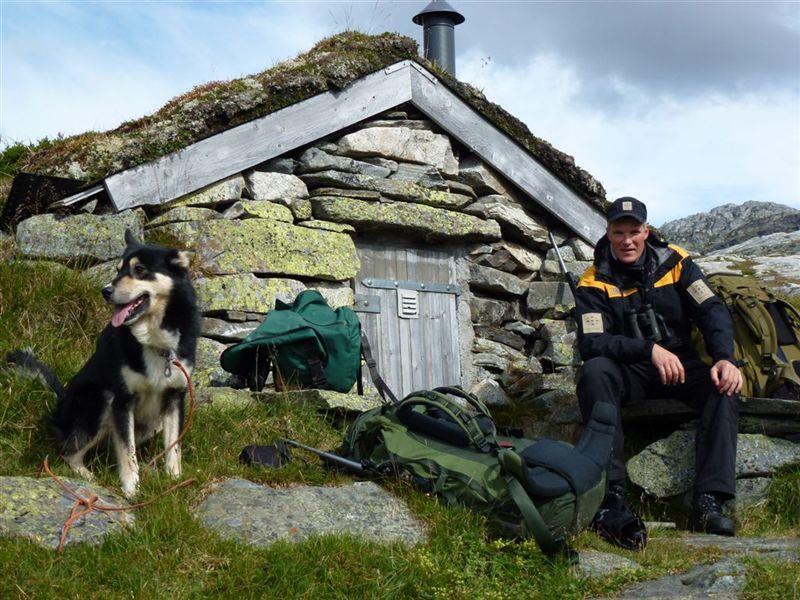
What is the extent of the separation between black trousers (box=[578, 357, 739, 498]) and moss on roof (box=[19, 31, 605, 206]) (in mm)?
3320

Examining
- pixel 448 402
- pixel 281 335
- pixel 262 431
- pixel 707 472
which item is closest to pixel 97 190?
pixel 281 335

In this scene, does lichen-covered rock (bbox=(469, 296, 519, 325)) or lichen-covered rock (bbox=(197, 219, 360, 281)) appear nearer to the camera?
lichen-covered rock (bbox=(197, 219, 360, 281))

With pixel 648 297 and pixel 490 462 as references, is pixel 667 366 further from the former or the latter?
pixel 490 462

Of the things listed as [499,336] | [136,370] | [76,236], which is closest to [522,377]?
[499,336]

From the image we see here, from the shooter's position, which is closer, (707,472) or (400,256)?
(707,472)

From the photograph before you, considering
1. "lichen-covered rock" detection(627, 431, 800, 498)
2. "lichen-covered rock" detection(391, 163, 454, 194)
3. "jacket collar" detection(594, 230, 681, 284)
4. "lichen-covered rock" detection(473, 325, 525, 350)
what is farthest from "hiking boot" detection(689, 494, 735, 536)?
"lichen-covered rock" detection(391, 163, 454, 194)

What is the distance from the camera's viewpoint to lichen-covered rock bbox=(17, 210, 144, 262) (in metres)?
6.58

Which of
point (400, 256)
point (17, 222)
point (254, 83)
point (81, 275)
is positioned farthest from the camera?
point (400, 256)

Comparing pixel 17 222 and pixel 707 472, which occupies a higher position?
pixel 17 222

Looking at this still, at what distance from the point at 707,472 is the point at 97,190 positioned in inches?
188

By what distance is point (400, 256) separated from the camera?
8.12m

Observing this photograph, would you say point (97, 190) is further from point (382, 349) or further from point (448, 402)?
point (448, 402)

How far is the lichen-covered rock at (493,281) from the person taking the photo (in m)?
8.34

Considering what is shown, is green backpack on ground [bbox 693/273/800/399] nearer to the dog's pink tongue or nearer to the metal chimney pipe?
the dog's pink tongue
